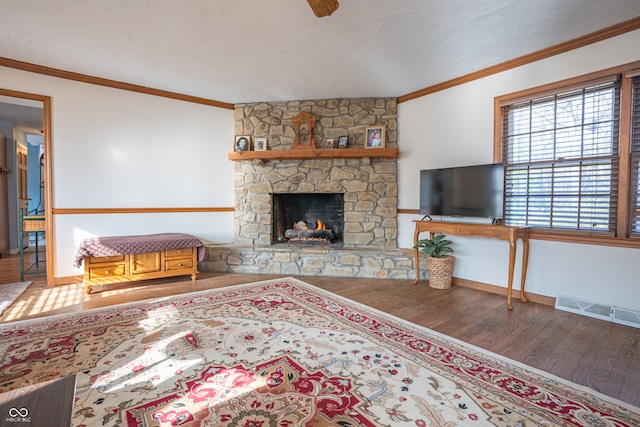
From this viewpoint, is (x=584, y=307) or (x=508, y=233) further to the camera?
(x=508, y=233)

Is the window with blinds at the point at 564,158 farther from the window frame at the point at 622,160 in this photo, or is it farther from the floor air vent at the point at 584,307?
the floor air vent at the point at 584,307

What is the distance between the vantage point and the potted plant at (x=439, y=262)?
3465mm

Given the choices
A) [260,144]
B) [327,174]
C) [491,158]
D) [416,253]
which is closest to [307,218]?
[327,174]

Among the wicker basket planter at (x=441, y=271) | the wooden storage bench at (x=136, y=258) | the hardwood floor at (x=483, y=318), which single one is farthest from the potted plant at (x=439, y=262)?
the wooden storage bench at (x=136, y=258)

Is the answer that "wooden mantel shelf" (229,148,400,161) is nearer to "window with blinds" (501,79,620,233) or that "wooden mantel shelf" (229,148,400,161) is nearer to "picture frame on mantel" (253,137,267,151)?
"picture frame on mantel" (253,137,267,151)

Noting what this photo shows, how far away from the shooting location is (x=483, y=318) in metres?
2.60

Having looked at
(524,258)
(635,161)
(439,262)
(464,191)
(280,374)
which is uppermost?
(635,161)

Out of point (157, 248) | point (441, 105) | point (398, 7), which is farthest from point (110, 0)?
point (441, 105)

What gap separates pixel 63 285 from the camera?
11.9 feet

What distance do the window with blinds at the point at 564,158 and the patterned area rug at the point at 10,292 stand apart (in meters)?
5.15

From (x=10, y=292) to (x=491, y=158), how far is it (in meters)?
5.47

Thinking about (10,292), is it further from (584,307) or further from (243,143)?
(584,307)

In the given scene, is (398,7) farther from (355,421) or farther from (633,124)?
(355,421)

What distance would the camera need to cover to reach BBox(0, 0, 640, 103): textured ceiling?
232 centimetres
